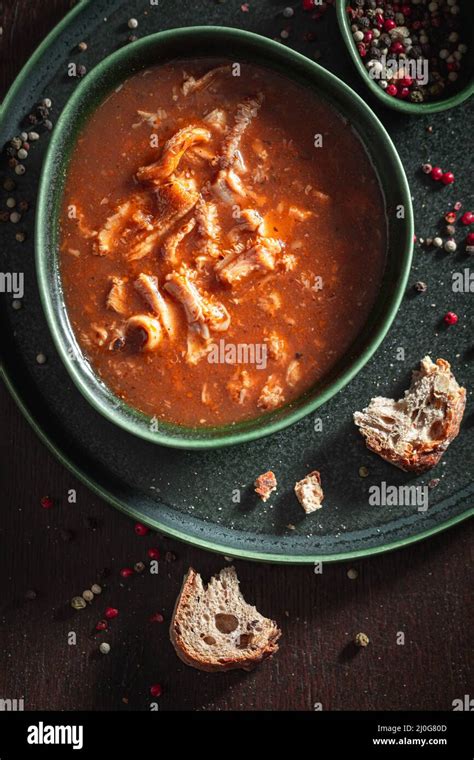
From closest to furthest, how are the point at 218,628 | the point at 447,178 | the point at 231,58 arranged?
the point at 231,58 < the point at 447,178 < the point at 218,628

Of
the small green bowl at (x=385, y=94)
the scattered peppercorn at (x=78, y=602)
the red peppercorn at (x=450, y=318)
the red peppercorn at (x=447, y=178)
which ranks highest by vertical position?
the small green bowl at (x=385, y=94)

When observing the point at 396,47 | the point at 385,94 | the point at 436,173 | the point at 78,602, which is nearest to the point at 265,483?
the point at 78,602

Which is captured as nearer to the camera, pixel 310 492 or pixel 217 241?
pixel 217 241

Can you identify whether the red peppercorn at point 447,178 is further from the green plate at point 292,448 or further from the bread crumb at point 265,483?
the bread crumb at point 265,483

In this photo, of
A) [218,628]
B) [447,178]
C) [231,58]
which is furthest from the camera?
[218,628]

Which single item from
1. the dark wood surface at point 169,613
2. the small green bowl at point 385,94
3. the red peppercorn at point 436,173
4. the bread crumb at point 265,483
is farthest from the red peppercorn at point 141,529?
the small green bowl at point 385,94

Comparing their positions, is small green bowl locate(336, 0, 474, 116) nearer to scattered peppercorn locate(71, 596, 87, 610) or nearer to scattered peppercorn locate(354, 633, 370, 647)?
scattered peppercorn locate(354, 633, 370, 647)

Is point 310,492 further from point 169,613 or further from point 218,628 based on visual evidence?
point 169,613
